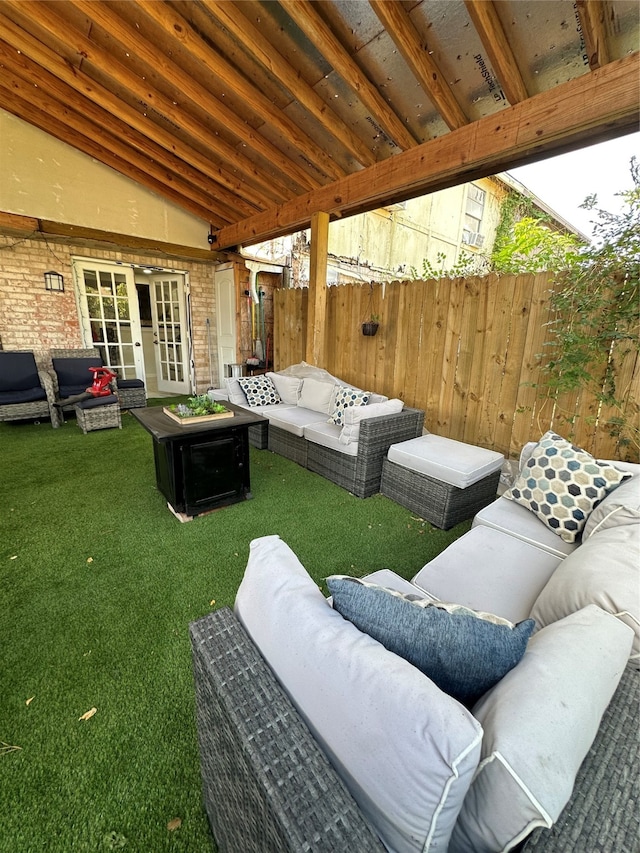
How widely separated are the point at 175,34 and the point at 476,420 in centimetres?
384

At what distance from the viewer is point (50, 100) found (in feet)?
13.1

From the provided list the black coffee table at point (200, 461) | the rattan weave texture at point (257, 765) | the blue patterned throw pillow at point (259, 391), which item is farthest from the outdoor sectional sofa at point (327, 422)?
the rattan weave texture at point (257, 765)

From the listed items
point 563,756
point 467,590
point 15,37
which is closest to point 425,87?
point 467,590

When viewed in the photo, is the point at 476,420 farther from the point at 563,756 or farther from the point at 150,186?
the point at 150,186

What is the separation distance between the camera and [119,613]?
170cm

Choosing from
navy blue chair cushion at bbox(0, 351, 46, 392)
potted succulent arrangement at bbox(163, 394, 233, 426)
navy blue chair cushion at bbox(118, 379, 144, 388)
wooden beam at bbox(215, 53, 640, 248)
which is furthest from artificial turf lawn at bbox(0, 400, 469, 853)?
wooden beam at bbox(215, 53, 640, 248)

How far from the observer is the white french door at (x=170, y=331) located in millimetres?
6195

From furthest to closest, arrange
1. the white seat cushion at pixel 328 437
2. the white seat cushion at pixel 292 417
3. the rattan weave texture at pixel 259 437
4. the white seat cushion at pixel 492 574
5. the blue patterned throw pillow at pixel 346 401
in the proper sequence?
the rattan weave texture at pixel 259 437 < the white seat cushion at pixel 292 417 < the blue patterned throw pillow at pixel 346 401 < the white seat cushion at pixel 328 437 < the white seat cushion at pixel 492 574

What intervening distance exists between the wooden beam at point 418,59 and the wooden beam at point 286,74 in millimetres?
894

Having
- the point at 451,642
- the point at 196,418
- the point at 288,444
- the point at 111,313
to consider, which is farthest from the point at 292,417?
the point at 111,313

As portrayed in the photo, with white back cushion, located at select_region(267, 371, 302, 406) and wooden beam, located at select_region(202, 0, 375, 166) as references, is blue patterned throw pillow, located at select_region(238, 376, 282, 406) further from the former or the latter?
wooden beam, located at select_region(202, 0, 375, 166)

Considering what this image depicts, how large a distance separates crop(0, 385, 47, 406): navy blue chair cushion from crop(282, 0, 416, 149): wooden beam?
172 inches

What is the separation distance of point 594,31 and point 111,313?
5945 mm

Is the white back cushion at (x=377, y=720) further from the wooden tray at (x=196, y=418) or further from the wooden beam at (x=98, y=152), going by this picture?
the wooden beam at (x=98, y=152)
